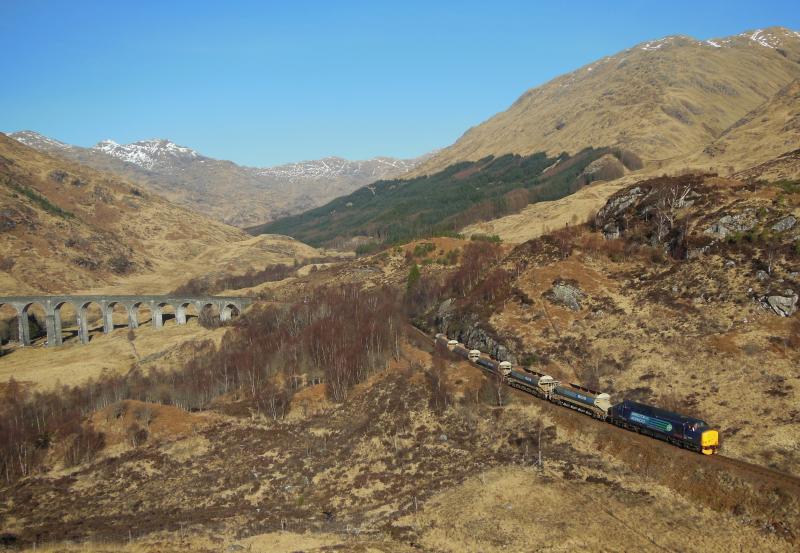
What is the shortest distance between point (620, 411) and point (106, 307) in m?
148

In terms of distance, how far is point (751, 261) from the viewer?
3324 inches

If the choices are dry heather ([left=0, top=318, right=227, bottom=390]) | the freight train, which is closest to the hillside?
the freight train

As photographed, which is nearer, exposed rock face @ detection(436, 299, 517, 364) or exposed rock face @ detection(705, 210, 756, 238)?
exposed rock face @ detection(436, 299, 517, 364)

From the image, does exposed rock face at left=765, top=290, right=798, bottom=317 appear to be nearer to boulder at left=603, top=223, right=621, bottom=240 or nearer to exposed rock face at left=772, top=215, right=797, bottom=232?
exposed rock face at left=772, top=215, right=797, bottom=232

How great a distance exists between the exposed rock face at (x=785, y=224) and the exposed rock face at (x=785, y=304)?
586 inches

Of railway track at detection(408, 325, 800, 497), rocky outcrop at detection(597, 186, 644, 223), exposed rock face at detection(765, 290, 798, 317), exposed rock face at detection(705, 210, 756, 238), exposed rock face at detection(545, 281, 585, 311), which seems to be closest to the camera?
railway track at detection(408, 325, 800, 497)

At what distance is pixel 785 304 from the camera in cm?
7469

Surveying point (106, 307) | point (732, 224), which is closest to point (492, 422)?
point (732, 224)

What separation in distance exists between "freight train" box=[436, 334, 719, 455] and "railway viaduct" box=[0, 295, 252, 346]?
105m

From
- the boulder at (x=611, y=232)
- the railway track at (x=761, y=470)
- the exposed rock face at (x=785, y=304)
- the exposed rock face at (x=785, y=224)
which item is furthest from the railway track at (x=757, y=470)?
the boulder at (x=611, y=232)

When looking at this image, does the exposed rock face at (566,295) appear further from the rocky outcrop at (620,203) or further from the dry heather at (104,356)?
the dry heather at (104,356)

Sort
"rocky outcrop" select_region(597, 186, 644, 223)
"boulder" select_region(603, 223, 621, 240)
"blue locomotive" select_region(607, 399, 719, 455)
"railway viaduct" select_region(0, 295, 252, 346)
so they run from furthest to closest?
1. "railway viaduct" select_region(0, 295, 252, 346)
2. "rocky outcrop" select_region(597, 186, 644, 223)
3. "boulder" select_region(603, 223, 621, 240)
4. "blue locomotive" select_region(607, 399, 719, 455)

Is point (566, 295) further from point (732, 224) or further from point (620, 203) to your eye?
point (620, 203)

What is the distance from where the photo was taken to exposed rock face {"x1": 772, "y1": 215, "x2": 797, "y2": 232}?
8594cm
